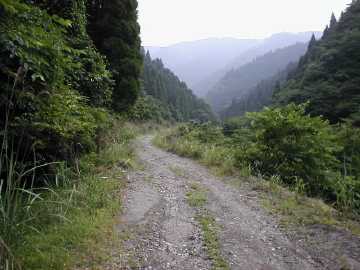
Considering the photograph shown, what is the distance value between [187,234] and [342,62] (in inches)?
1403

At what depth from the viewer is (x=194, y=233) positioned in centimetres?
406

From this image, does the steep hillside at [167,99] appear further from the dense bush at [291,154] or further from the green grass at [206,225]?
the green grass at [206,225]

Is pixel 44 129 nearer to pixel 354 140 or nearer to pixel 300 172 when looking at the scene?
pixel 300 172

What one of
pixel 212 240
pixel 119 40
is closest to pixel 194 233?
pixel 212 240

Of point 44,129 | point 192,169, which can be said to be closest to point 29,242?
point 44,129

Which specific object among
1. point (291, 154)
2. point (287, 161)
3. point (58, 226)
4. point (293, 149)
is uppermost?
point (58, 226)

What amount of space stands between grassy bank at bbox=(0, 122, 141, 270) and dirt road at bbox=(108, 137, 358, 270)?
294mm

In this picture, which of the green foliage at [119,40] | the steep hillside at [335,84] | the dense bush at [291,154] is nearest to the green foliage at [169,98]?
the steep hillside at [335,84]

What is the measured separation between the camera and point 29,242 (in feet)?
9.11

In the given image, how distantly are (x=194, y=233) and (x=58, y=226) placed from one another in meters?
1.79

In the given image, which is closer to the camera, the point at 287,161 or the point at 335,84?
the point at 287,161

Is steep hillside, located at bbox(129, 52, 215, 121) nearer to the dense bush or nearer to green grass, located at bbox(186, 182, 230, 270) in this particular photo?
the dense bush

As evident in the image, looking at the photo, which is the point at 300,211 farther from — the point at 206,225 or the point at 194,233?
the point at 194,233

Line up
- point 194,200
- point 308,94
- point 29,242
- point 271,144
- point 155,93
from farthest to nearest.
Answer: point 155,93 → point 308,94 → point 271,144 → point 194,200 → point 29,242
